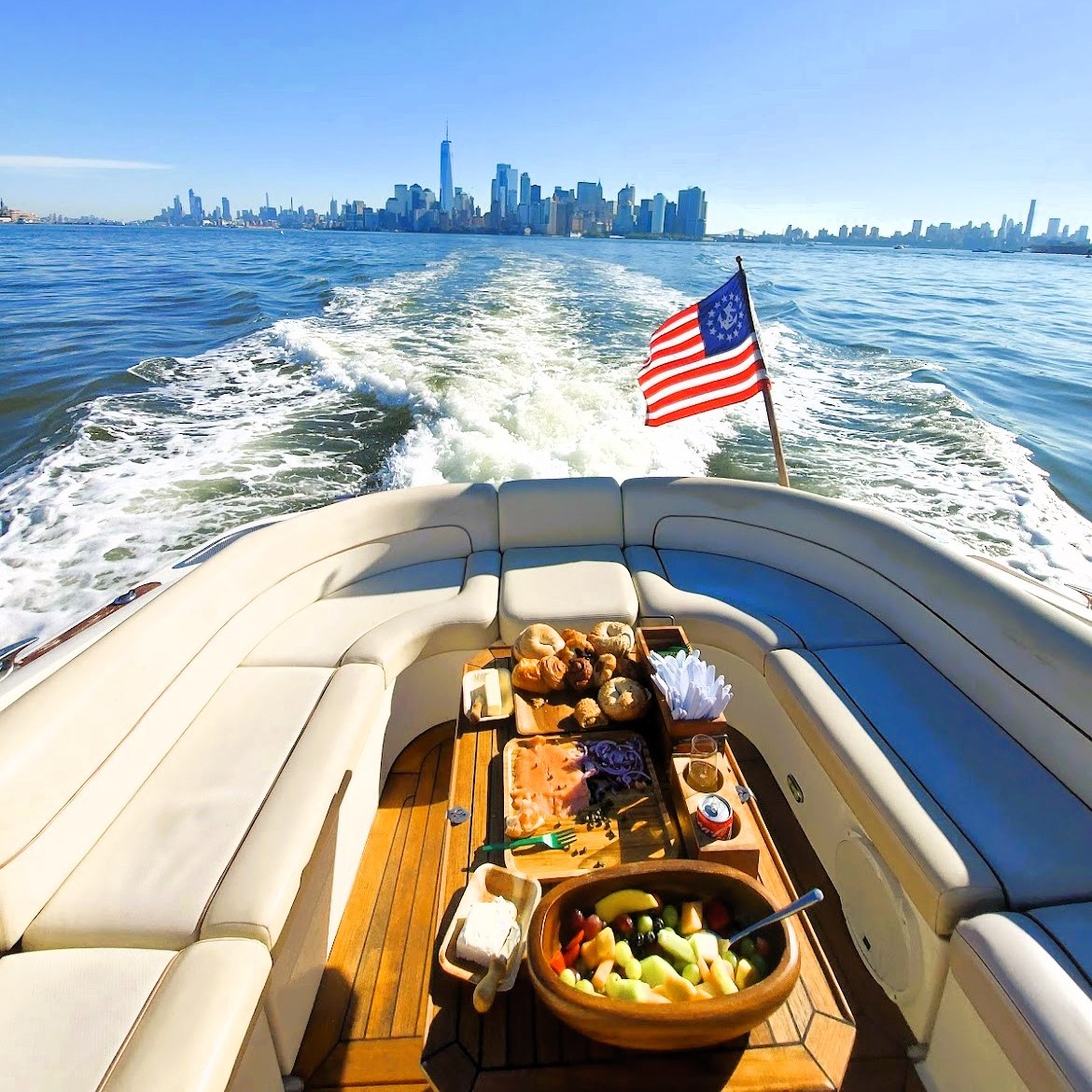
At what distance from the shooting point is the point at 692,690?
2062 millimetres

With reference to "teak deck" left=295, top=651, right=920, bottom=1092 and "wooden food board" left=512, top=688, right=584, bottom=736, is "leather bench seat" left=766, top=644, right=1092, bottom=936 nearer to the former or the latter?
"teak deck" left=295, top=651, right=920, bottom=1092

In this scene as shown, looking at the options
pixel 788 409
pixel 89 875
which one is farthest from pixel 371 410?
pixel 89 875

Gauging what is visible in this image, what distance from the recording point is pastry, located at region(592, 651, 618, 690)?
2426mm

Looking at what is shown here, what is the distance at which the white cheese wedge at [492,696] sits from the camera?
2334 millimetres

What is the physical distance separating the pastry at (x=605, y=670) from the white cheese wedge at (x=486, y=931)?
0.98m

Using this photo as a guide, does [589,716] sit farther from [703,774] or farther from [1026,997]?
[1026,997]

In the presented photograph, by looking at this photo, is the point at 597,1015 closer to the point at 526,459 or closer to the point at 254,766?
the point at 254,766

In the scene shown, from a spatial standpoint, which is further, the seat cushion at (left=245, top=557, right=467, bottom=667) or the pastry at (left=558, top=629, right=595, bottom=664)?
the seat cushion at (left=245, top=557, right=467, bottom=667)

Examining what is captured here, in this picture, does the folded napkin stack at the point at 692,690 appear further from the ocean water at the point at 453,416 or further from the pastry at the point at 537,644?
the ocean water at the point at 453,416

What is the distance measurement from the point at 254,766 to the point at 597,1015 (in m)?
1.43

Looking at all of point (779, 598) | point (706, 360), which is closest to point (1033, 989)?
point (779, 598)

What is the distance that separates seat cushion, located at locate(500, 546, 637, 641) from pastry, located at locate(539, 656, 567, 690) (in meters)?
0.57

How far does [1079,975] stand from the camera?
1450mm

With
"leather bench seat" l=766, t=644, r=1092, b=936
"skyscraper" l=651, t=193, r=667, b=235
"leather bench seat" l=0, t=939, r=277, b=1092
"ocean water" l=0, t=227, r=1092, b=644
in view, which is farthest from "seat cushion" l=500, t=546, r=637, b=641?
"skyscraper" l=651, t=193, r=667, b=235
